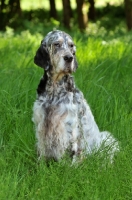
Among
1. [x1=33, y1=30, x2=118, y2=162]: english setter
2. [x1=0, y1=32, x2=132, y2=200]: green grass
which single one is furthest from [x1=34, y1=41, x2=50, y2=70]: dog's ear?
[x1=0, y1=32, x2=132, y2=200]: green grass

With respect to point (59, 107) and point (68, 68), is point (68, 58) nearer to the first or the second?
point (68, 68)

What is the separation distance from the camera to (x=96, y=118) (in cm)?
625

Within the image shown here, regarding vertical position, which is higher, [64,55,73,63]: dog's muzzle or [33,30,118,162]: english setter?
[64,55,73,63]: dog's muzzle

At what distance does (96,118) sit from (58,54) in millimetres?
1374

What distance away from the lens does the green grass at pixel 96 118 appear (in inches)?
180

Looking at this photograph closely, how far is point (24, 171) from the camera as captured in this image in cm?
505

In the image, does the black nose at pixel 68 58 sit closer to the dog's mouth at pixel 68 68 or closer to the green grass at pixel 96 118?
the dog's mouth at pixel 68 68

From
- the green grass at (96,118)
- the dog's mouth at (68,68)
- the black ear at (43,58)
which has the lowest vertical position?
the green grass at (96,118)

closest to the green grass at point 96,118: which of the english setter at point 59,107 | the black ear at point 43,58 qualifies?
the english setter at point 59,107

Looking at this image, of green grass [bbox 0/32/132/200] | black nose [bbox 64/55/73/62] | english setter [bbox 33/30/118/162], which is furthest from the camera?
english setter [bbox 33/30/118/162]

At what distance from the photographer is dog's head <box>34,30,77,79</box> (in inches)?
199

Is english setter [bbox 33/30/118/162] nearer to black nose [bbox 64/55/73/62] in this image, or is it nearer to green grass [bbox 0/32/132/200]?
black nose [bbox 64/55/73/62]

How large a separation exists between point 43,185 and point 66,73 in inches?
43.8

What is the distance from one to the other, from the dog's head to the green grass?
828 mm
